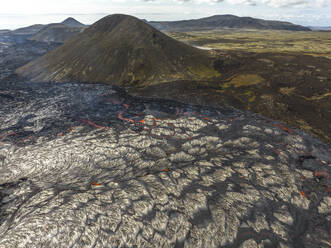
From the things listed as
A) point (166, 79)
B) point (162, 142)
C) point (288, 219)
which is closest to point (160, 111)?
point (162, 142)

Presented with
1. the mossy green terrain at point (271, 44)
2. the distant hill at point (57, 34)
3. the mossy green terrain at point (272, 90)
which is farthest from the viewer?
the distant hill at point (57, 34)

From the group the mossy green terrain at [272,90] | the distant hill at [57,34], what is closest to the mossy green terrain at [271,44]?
the mossy green terrain at [272,90]

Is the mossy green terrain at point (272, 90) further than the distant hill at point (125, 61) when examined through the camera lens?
No

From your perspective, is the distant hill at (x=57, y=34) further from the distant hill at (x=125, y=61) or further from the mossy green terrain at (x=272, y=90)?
the mossy green terrain at (x=272, y=90)

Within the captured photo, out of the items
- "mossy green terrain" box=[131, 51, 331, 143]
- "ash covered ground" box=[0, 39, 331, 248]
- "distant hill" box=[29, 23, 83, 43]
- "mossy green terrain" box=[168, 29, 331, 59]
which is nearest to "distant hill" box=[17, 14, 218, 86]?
"mossy green terrain" box=[131, 51, 331, 143]

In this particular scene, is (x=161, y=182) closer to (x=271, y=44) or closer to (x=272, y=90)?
(x=272, y=90)

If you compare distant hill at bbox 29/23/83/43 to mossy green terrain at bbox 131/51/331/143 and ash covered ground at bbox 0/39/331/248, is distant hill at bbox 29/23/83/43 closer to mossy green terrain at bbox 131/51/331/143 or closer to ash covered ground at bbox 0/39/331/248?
mossy green terrain at bbox 131/51/331/143

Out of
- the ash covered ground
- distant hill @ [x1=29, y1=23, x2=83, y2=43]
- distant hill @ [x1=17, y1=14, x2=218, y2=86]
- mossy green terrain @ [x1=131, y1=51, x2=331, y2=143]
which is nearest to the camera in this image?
the ash covered ground

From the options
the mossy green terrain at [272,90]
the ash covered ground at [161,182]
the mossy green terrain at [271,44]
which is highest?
the mossy green terrain at [271,44]
